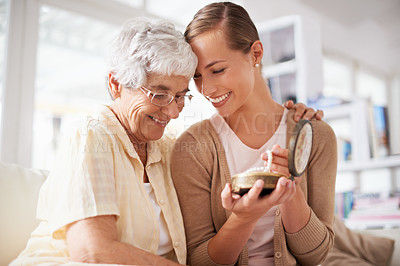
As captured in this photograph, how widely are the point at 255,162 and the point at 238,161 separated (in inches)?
2.9

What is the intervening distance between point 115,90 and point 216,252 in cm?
75

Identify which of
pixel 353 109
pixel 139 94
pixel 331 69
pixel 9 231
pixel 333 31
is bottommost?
pixel 9 231

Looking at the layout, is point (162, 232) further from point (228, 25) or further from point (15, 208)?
point (228, 25)

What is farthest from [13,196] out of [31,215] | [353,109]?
[353,109]

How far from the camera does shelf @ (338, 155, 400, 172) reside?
11.1 ft

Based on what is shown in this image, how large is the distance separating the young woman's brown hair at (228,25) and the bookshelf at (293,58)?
253cm

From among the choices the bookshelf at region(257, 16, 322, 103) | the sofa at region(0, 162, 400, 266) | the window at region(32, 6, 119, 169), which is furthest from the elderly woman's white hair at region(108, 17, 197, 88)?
the bookshelf at region(257, 16, 322, 103)

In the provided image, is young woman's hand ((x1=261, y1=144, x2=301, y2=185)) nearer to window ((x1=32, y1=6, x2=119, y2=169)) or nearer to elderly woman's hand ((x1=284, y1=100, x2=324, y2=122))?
elderly woman's hand ((x1=284, y1=100, x2=324, y2=122))

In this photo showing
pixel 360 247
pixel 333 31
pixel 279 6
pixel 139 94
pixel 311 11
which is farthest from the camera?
pixel 333 31

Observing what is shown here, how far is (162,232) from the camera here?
4.98 ft

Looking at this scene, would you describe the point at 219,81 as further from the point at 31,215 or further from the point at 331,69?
the point at 331,69

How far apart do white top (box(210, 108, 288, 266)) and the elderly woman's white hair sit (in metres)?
0.37

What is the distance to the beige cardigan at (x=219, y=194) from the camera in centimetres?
155

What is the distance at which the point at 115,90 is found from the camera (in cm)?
158
